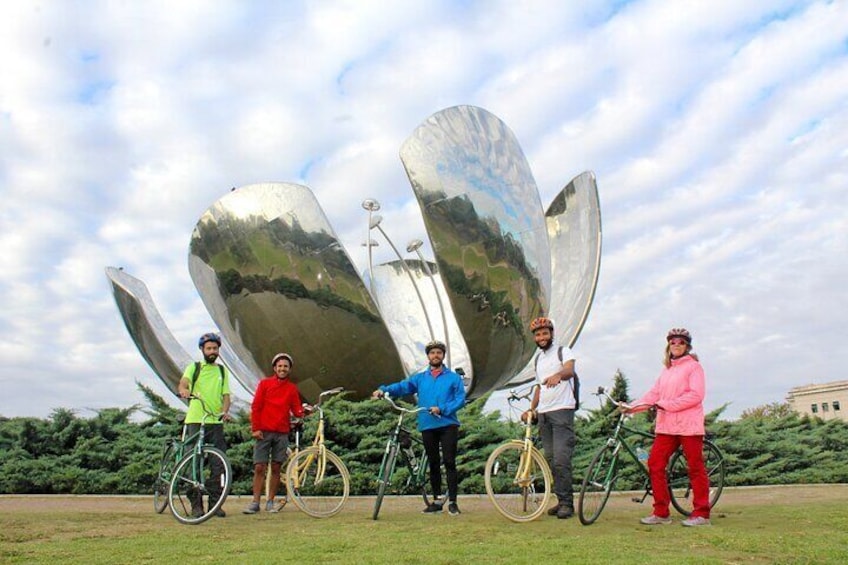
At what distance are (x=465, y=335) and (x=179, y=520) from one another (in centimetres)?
500

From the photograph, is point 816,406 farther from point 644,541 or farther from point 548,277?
point 644,541

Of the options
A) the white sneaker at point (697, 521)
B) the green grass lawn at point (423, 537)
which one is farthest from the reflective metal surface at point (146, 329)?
the white sneaker at point (697, 521)

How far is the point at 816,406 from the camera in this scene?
5941 centimetres

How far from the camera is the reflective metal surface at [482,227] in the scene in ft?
30.2

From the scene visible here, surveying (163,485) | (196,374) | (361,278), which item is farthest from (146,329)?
(196,374)

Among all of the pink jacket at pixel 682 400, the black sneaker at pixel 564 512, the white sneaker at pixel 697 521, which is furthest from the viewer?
the black sneaker at pixel 564 512

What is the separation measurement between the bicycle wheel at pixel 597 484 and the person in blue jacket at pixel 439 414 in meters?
1.05

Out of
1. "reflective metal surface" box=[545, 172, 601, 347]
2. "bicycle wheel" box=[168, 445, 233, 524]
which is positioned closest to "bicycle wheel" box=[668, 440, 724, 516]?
"bicycle wheel" box=[168, 445, 233, 524]

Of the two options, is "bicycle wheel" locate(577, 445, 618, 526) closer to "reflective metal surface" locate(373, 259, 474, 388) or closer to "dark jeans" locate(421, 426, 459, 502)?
"dark jeans" locate(421, 426, 459, 502)

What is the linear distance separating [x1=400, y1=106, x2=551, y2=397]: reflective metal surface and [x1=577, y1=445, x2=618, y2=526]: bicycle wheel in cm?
405

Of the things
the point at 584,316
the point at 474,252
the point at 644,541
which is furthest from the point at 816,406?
the point at 644,541

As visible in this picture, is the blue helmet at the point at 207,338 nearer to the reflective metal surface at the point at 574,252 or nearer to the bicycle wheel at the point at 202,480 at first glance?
the bicycle wheel at the point at 202,480

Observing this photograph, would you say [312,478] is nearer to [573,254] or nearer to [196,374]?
[196,374]

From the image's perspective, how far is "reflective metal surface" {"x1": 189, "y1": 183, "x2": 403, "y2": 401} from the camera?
9.39 meters
